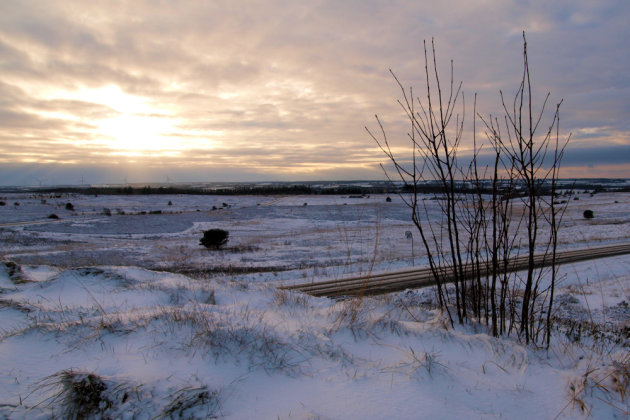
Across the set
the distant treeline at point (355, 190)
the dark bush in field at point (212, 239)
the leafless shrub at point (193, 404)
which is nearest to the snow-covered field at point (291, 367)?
the leafless shrub at point (193, 404)

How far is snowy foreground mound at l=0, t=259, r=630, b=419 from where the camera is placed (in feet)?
6.47

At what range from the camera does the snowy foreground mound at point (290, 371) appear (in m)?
1.97

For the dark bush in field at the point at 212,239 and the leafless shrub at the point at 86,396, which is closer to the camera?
the leafless shrub at the point at 86,396

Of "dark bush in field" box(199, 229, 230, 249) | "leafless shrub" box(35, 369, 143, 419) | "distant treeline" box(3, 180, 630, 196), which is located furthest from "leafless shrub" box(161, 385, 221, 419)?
"dark bush in field" box(199, 229, 230, 249)

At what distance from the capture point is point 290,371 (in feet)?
7.79

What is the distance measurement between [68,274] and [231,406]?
578cm

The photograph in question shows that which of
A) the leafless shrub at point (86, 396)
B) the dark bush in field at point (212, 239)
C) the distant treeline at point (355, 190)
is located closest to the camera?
the leafless shrub at point (86, 396)

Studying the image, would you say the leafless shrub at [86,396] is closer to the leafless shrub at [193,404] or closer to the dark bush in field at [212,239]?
the leafless shrub at [193,404]

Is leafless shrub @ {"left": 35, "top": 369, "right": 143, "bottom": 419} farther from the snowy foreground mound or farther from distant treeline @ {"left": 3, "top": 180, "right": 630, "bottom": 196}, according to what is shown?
distant treeline @ {"left": 3, "top": 180, "right": 630, "bottom": 196}

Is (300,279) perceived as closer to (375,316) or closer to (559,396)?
(375,316)

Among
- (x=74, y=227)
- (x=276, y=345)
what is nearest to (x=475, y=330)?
(x=276, y=345)

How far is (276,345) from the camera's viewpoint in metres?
2.64

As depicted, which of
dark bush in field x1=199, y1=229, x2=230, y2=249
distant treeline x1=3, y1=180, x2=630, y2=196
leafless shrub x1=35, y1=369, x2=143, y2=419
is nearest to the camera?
leafless shrub x1=35, y1=369, x2=143, y2=419

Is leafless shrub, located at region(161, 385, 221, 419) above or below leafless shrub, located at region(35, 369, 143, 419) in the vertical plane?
below
